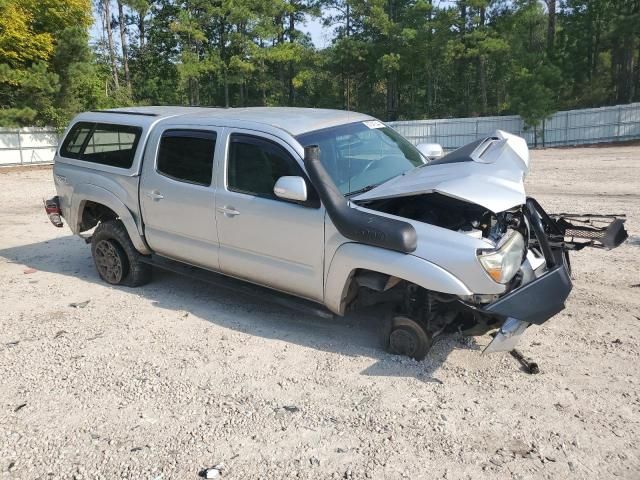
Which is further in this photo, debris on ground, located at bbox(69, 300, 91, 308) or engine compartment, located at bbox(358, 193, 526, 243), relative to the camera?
debris on ground, located at bbox(69, 300, 91, 308)

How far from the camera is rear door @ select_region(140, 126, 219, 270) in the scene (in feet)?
17.4

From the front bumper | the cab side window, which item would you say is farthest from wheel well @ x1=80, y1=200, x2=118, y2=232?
the front bumper

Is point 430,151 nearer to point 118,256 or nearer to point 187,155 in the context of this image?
point 187,155

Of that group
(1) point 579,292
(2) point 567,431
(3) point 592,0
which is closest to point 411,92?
(3) point 592,0

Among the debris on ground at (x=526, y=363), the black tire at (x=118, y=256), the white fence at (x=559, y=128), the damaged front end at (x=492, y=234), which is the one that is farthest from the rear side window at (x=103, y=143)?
the white fence at (x=559, y=128)

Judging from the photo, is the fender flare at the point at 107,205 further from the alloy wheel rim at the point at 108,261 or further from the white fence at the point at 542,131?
the white fence at the point at 542,131

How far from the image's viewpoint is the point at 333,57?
36375 millimetres

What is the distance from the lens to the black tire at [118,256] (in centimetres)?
624

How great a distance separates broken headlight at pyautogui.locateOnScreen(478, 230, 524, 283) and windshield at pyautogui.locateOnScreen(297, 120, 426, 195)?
1.24 m

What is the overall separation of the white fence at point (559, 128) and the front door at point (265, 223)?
26.5 m

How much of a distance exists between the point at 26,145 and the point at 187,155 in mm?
26114

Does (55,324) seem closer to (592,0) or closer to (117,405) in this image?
(117,405)

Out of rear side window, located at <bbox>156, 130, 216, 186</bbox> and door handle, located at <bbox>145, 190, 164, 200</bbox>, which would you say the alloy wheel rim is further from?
rear side window, located at <bbox>156, 130, 216, 186</bbox>

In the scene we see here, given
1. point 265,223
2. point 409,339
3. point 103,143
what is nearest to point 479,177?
point 409,339
